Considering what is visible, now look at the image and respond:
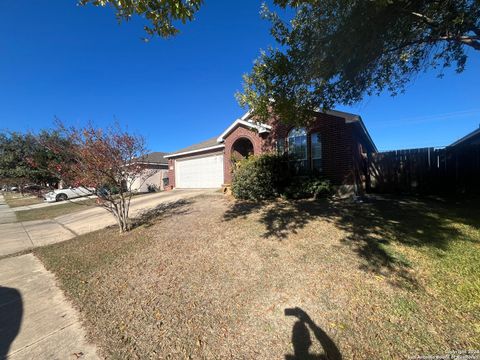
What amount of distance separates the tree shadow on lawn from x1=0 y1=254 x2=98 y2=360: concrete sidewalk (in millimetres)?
3944

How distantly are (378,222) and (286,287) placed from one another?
151 inches

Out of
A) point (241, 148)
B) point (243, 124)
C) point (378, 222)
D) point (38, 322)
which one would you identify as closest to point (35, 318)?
point (38, 322)

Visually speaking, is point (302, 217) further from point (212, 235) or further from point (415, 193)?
point (415, 193)

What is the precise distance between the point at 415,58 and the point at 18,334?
11.0 m

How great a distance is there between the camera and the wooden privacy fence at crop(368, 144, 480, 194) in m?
9.20

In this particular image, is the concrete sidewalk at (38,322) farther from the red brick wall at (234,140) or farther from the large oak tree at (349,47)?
the red brick wall at (234,140)

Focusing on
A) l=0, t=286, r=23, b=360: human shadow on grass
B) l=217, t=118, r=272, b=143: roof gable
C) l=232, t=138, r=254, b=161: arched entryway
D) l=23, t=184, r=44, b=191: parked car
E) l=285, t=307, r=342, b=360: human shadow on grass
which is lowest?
l=0, t=286, r=23, b=360: human shadow on grass

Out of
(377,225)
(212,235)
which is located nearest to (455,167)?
(377,225)

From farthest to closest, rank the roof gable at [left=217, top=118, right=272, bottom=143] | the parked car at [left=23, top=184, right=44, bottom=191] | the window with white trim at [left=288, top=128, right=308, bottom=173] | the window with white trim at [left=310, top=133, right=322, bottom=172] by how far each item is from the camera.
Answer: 1. the roof gable at [left=217, top=118, right=272, bottom=143]
2. the window with white trim at [left=288, top=128, right=308, bottom=173]
3. the window with white trim at [left=310, top=133, right=322, bottom=172]
4. the parked car at [left=23, top=184, right=44, bottom=191]

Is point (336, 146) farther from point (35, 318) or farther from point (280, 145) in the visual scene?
point (35, 318)

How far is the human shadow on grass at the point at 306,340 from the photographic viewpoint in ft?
7.63

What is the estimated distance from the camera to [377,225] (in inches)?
223

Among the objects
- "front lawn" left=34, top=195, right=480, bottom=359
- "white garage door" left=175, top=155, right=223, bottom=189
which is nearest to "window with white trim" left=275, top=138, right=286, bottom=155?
"white garage door" left=175, top=155, right=223, bottom=189

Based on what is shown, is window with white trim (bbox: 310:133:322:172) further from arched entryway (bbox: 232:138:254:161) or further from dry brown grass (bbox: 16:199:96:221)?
dry brown grass (bbox: 16:199:96:221)
